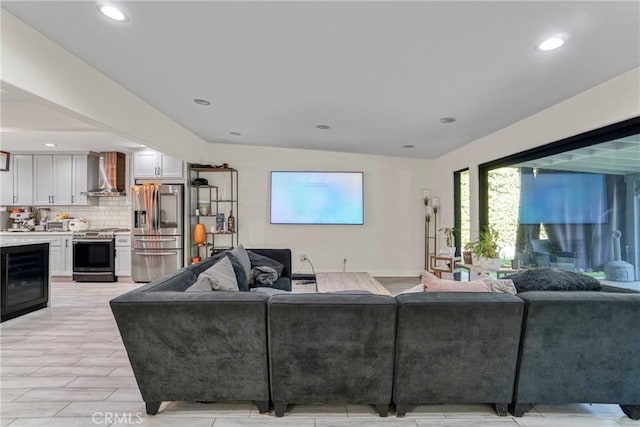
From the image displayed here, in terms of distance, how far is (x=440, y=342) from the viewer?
5.96 feet

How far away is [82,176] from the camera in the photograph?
5965 millimetres

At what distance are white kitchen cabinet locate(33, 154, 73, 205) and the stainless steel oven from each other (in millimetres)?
960

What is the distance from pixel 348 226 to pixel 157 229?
11.2 ft

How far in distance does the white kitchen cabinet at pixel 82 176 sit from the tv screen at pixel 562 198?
7.04m

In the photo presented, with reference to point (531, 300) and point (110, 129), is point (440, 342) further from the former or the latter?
point (110, 129)

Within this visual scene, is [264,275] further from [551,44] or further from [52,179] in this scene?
[52,179]

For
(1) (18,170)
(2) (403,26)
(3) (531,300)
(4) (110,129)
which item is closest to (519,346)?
(3) (531,300)

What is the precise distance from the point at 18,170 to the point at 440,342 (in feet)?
25.1

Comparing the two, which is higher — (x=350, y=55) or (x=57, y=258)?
(x=350, y=55)

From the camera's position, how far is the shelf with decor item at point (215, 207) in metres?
5.86

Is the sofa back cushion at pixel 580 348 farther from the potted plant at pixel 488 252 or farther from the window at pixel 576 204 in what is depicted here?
the potted plant at pixel 488 252

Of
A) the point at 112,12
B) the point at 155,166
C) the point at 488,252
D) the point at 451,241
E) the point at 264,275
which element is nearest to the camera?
the point at 112,12

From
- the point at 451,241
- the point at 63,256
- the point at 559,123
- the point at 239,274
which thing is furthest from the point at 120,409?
the point at 63,256

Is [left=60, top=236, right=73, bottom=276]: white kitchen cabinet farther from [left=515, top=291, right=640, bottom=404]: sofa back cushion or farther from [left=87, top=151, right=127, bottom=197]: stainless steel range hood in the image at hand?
[left=515, top=291, right=640, bottom=404]: sofa back cushion
